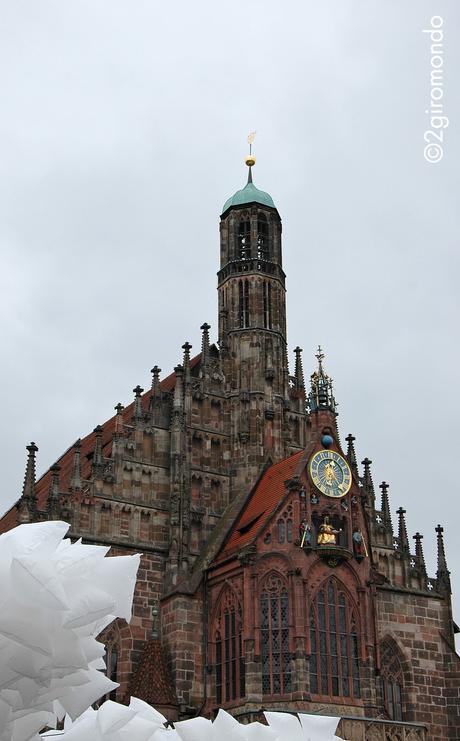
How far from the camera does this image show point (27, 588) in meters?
4.48

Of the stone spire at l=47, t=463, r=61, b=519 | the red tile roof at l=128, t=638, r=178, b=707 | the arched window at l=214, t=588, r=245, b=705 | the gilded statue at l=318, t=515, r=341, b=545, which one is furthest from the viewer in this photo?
the stone spire at l=47, t=463, r=61, b=519

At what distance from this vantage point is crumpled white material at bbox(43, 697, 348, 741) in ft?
17.5

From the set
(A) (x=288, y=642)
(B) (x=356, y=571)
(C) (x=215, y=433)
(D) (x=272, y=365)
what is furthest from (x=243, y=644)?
(D) (x=272, y=365)

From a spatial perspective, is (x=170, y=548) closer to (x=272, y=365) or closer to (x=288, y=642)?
(x=288, y=642)

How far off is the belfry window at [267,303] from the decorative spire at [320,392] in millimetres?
3414

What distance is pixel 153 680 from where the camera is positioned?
32438 mm

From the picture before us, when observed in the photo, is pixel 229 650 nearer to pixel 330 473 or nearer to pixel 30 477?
pixel 330 473

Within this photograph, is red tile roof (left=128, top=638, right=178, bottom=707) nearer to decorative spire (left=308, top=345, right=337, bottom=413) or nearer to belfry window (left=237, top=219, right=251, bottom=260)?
decorative spire (left=308, top=345, right=337, bottom=413)

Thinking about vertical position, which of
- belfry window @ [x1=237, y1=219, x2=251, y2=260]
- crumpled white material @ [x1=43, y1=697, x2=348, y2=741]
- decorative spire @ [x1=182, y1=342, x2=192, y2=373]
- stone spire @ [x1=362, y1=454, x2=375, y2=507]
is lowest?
crumpled white material @ [x1=43, y1=697, x2=348, y2=741]

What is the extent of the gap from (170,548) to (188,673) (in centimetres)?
421

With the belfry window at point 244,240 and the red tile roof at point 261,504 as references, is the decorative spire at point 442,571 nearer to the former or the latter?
the red tile roof at point 261,504

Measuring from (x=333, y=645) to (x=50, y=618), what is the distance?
2926cm

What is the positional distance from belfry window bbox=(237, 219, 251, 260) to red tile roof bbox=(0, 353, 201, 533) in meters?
4.40

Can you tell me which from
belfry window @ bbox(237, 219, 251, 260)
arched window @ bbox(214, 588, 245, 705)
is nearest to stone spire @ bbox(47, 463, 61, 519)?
arched window @ bbox(214, 588, 245, 705)
